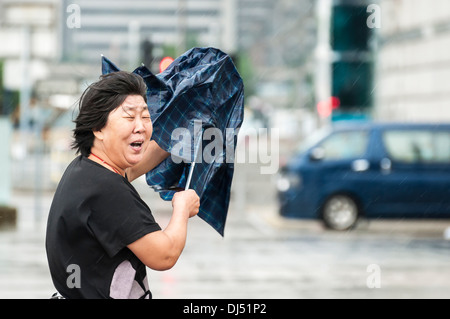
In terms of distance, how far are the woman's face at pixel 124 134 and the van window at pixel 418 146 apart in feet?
39.8

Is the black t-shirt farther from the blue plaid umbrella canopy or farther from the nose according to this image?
the blue plaid umbrella canopy

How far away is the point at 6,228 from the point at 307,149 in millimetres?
5237

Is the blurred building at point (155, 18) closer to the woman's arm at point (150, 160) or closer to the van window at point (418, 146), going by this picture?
the van window at point (418, 146)

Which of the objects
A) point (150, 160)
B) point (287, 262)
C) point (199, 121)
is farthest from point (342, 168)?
point (199, 121)

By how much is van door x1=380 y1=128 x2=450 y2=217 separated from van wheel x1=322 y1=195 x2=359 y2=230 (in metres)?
0.50

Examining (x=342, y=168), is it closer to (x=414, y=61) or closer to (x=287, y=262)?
(x=287, y=262)

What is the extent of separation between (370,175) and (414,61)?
1205 cm

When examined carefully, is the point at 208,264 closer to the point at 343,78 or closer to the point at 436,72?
the point at 436,72

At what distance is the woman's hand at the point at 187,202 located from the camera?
7.98ft

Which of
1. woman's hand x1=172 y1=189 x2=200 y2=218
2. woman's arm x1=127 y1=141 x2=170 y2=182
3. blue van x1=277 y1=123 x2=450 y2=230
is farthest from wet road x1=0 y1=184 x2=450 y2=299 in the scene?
woman's hand x1=172 y1=189 x2=200 y2=218

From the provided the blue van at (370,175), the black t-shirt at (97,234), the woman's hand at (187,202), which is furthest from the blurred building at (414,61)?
the black t-shirt at (97,234)

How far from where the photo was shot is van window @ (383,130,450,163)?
14211mm
